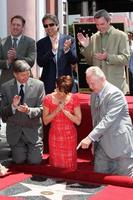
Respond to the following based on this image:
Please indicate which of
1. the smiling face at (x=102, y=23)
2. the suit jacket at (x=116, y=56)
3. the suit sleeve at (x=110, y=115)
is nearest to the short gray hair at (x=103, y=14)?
the smiling face at (x=102, y=23)

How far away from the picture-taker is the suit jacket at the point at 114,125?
12.6 ft

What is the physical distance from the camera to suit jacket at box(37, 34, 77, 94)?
4.80 metres

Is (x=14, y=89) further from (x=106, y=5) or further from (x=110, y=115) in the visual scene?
(x=106, y=5)

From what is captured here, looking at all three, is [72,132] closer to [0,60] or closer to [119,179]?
[119,179]

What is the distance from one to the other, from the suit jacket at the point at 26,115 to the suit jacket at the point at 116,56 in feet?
2.44

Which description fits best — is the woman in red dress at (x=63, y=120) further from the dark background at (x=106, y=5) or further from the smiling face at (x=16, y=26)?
the dark background at (x=106, y=5)

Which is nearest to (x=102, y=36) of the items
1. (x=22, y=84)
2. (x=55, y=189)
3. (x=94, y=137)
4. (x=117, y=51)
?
(x=117, y=51)

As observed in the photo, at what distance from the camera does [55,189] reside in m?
3.77

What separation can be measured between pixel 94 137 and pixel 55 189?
Result: 1.75 feet

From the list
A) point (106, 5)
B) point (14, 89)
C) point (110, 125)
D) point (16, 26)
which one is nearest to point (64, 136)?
point (110, 125)

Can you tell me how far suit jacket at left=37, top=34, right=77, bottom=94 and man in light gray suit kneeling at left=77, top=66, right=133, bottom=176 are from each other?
2.97 ft

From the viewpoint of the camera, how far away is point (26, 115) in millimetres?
4281

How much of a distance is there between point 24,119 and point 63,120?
1.23ft

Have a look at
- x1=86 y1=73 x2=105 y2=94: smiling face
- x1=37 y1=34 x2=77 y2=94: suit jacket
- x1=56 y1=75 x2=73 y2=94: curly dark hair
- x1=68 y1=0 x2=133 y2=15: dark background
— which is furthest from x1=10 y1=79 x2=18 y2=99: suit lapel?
x1=68 y1=0 x2=133 y2=15: dark background
